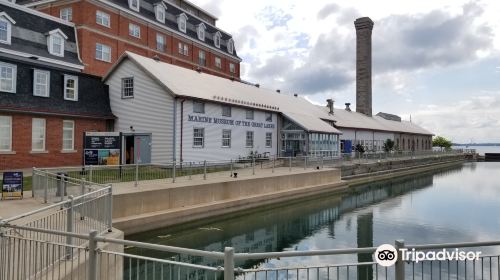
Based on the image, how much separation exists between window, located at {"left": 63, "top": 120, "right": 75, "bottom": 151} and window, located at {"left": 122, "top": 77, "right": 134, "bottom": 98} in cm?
464

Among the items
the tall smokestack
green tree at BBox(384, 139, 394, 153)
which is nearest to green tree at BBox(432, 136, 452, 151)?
the tall smokestack

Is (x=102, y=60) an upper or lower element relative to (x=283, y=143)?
upper

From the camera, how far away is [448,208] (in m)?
27.4

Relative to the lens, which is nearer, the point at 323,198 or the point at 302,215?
the point at 302,215

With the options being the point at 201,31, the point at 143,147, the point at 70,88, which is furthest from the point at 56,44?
the point at 201,31

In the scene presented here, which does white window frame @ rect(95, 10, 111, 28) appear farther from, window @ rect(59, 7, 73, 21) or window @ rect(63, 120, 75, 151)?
window @ rect(63, 120, 75, 151)

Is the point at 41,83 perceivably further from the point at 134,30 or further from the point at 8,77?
the point at 134,30

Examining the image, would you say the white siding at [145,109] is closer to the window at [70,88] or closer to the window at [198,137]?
the window at [198,137]

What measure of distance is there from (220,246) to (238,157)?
57.7 feet

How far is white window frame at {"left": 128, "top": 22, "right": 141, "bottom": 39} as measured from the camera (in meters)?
44.9

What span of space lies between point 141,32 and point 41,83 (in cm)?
2308

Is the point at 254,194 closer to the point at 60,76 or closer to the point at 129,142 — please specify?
the point at 129,142

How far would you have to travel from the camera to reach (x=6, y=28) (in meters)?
31.8

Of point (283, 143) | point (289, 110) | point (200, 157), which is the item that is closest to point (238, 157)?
point (200, 157)
